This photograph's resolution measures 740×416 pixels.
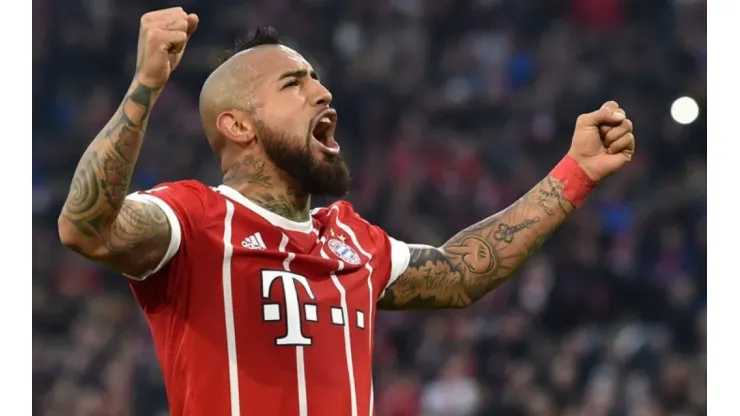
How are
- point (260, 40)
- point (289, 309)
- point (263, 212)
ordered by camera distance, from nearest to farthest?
1. point (289, 309)
2. point (263, 212)
3. point (260, 40)

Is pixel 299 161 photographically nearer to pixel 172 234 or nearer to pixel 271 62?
pixel 271 62

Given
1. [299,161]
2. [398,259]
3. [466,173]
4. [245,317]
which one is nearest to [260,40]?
[299,161]

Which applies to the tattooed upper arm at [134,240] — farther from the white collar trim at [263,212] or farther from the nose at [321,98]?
the nose at [321,98]

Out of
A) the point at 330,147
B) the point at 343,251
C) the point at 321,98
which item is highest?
the point at 321,98

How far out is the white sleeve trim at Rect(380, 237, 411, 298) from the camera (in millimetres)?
2648

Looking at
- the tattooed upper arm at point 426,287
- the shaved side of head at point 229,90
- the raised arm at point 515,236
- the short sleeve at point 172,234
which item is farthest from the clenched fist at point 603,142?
the short sleeve at point 172,234

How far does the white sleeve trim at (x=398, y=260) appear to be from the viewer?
2648mm

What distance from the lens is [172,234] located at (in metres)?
2.18

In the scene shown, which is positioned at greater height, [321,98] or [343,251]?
[321,98]

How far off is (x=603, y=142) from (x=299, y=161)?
0.79 meters

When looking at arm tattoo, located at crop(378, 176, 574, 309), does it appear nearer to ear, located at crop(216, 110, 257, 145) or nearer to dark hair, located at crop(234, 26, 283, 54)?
ear, located at crop(216, 110, 257, 145)

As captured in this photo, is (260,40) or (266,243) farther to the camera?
(260,40)

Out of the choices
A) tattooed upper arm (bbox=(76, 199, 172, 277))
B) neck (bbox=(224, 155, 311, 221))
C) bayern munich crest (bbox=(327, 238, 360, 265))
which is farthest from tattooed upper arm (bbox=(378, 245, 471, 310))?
tattooed upper arm (bbox=(76, 199, 172, 277))
